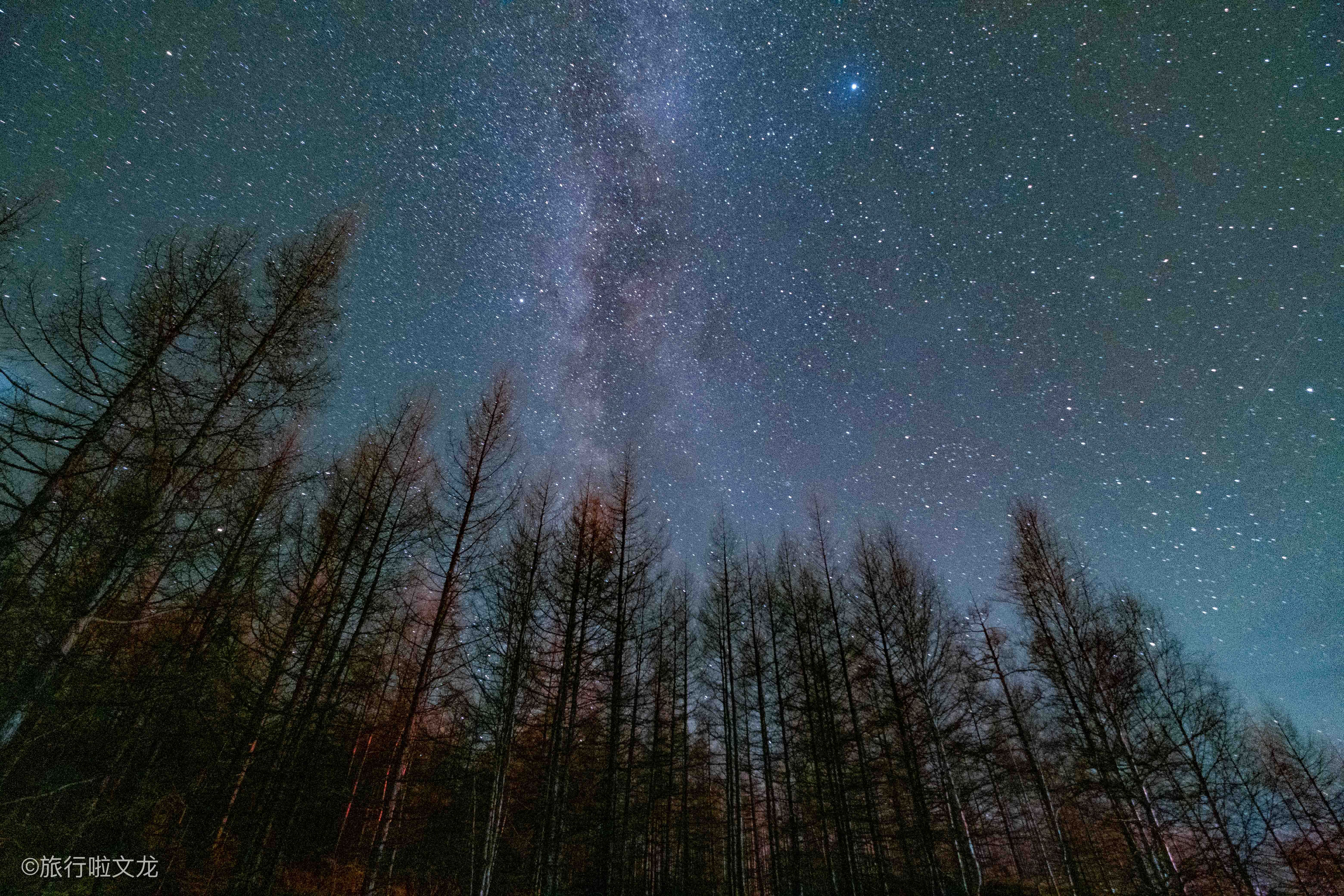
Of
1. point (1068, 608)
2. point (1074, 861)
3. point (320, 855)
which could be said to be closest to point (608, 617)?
point (1068, 608)

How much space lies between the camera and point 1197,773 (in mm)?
8945

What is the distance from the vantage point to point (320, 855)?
1658cm

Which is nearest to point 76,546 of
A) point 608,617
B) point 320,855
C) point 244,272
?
point 244,272

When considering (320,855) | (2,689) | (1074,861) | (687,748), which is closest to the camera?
(2,689)

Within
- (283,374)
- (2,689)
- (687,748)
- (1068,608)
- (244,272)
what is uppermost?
(244,272)

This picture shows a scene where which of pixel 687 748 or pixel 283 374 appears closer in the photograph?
pixel 283 374

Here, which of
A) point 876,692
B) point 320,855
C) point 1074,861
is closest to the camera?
point 1074,861

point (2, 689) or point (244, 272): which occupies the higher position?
point (244, 272)

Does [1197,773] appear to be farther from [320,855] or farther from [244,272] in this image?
[320,855]

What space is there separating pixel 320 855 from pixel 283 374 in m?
19.3

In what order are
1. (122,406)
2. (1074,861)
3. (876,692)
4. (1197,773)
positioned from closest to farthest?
(122,406)
(1197,773)
(1074,861)
(876,692)

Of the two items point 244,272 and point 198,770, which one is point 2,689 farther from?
point 198,770

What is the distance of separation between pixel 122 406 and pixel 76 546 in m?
2.71

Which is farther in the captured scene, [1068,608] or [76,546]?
[1068,608]
